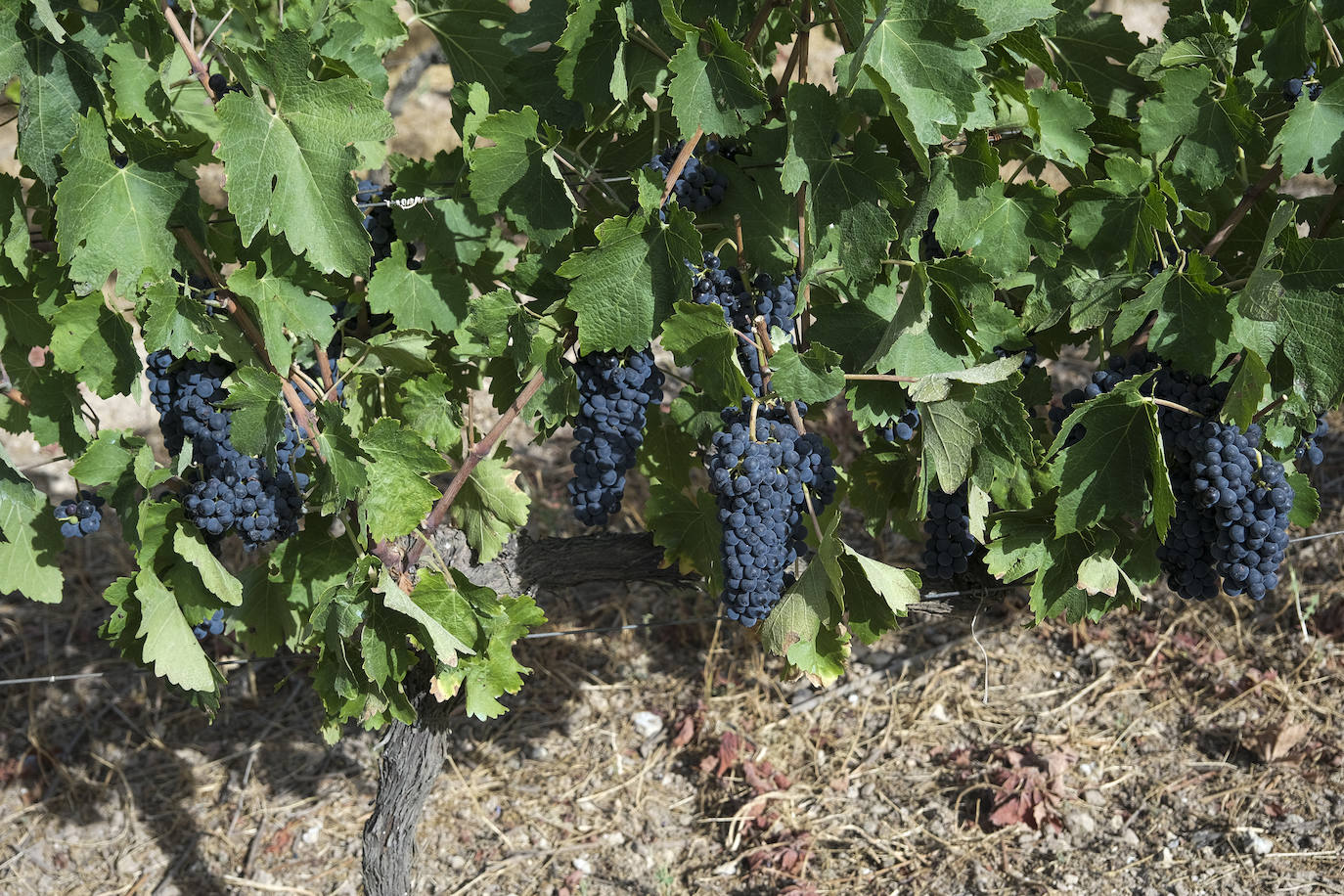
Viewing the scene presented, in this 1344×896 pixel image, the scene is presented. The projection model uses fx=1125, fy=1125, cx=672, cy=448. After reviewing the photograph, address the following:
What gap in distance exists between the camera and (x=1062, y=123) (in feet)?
6.59

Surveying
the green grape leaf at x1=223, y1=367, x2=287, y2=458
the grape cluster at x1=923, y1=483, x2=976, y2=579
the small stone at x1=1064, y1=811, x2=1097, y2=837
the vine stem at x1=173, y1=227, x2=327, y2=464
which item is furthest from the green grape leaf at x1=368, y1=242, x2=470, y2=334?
the small stone at x1=1064, y1=811, x2=1097, y2=837

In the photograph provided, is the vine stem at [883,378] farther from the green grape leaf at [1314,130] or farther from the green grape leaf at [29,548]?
the green grape leaf at [29,548]

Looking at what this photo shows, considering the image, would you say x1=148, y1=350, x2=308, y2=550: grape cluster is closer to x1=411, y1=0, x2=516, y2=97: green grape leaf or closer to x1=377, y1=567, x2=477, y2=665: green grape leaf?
x1=377, y1=567, x2=477, y2=665: green grape leaf

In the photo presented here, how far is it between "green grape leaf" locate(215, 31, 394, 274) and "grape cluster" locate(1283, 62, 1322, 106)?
1564 mm

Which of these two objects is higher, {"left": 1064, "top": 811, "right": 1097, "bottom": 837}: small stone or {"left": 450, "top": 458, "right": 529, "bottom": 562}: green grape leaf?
{"left": 450, "top": 458, "right": 529, "bottom": 562}: green grape leaf

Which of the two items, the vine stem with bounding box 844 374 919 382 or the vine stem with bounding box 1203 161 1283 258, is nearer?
the vine stem with bounding box 844 374 919 382

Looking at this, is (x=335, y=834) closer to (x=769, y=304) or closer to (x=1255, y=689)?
(x=769, y=304)

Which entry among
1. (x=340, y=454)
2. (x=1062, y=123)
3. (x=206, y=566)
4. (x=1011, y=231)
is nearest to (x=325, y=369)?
(x=340, y=454)

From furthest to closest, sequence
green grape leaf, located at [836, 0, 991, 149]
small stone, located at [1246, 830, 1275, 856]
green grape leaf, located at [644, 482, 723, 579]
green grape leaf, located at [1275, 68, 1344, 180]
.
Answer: small stone, located at [1246, 830, 1275, 856] → green grape leaf, located at [644, 482, 723, 579] → green grape leaf, located at [1275, 68, 1344, 180] → green grape leaf, located at [836, 0, 991, 149]

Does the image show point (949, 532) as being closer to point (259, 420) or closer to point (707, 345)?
point (707, 345)

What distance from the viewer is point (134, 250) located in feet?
6.48

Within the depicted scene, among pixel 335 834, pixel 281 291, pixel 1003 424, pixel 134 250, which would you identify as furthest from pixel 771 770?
pixel 134 250

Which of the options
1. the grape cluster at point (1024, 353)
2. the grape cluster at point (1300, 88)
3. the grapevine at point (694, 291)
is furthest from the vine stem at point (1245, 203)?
the grape cluster at point (1024, 353)

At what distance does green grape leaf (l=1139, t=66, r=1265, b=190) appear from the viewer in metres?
1.98
